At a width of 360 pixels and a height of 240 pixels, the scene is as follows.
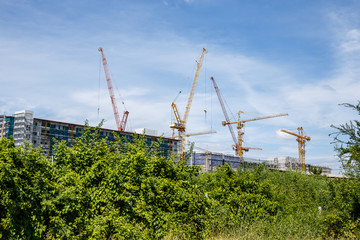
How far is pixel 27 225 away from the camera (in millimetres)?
8547

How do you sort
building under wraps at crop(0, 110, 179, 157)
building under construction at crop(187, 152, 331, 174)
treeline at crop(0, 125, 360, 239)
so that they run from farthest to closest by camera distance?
1. building under wraps at crop(0, 110, 179, 157)
2. building under construction at crop(187, 152, 331, 174)
3. treeline at crop(0, 125, 360, 239)

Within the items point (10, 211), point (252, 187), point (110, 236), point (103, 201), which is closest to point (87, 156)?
point (103, 201)

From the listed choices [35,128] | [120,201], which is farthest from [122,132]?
[120,201]

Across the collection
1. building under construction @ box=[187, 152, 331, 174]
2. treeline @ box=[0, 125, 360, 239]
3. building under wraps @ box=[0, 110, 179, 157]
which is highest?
building under wraps @ box=[0, 110, 179, 157]

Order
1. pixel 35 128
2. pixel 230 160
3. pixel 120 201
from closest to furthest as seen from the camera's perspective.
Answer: pixel 120 201, pixel 230 160, pixel 35 128

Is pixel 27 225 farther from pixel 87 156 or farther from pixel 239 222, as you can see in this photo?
pixel 239 222

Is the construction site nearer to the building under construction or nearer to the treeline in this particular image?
the building under construction

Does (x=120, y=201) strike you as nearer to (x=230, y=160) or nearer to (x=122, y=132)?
(x=230, y=160)

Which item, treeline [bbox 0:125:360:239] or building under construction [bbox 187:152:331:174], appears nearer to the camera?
treeline [bbox 0:125:360:239]

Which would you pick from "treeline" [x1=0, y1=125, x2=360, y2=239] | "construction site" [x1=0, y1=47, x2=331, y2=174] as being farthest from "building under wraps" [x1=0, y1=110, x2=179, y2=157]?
"treeline" [x1=0, y1=125, x2=360, y2=239]

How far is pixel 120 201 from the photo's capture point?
11070 millimetres

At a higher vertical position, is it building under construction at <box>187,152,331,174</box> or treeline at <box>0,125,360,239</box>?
building under construction at <box>187,152,331,174</box>

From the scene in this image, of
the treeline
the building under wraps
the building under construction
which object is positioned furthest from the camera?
the building under wraps

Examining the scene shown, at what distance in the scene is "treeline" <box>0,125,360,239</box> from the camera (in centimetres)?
873
